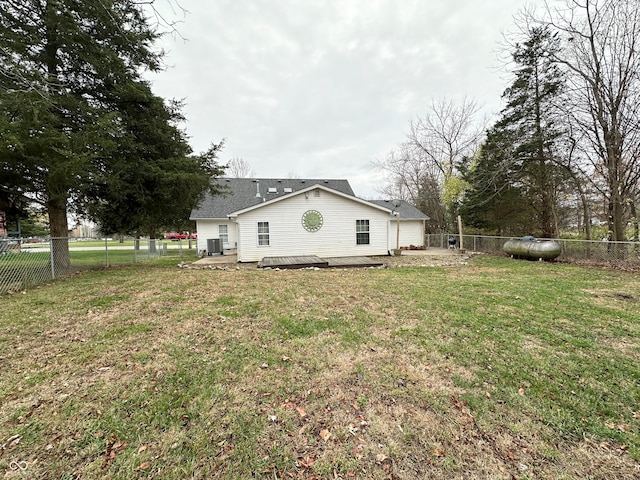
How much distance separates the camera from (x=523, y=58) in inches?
487

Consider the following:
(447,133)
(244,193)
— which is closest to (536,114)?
(447,133)

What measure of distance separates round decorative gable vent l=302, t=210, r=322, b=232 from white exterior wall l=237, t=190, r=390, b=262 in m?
0.15

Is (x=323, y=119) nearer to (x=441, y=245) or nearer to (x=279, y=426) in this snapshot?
(x=441, y=245)

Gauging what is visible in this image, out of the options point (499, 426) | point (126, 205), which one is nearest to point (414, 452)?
point (499, 426)

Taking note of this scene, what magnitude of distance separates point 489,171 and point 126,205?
16343 millimetres

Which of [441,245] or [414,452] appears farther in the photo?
[441,245]

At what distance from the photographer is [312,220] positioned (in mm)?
12555

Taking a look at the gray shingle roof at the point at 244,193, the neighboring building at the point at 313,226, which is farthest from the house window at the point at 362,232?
the gray shingle roof at the point at 244,193

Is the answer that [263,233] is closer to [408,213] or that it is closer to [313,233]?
[313,233]

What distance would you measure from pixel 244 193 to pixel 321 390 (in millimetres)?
18405

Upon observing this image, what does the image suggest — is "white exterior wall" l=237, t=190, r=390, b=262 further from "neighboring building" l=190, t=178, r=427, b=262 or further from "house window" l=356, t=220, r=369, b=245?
"house window" l=356, t=220, r=369, b=245

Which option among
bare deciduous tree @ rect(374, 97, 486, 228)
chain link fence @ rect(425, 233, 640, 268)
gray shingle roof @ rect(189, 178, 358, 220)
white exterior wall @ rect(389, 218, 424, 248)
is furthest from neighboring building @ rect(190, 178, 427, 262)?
bare deciduous tree @ rect(374, 97, 486, 228)

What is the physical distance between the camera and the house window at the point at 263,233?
1216 centimetres

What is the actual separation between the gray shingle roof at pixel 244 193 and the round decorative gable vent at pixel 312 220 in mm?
4998
